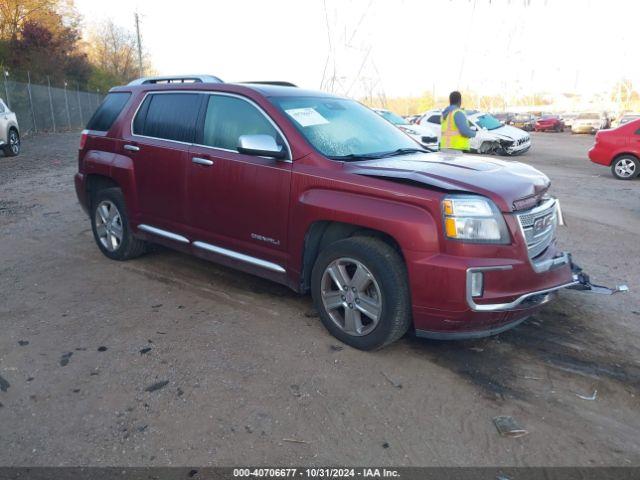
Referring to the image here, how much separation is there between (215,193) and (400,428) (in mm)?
2472

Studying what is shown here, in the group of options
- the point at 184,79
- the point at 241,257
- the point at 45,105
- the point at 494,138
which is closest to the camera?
the point at 241,257

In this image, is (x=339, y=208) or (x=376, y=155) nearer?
(x=339, y=208)

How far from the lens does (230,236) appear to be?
14.8ft

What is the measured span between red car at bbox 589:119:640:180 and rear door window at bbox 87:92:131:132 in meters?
11.8

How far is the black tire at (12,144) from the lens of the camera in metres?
15.3

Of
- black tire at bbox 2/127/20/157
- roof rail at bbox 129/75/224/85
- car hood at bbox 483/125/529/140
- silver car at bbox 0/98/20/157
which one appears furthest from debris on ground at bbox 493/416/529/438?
car hood at bbox 483/125/529/140

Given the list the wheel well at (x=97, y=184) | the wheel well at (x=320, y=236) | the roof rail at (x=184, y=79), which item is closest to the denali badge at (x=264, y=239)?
the wheel well at (x=320, y=236)

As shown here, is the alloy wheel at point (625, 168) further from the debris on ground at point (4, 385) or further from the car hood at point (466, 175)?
the debris on ground at point (4, 385)

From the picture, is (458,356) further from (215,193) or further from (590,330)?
(215,193)

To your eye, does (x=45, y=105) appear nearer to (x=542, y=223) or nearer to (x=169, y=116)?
(x=169, y=116)

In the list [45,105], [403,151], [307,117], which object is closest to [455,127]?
[403,151]

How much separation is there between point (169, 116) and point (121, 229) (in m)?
1.36

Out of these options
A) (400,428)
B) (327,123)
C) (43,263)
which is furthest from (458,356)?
(43,263)

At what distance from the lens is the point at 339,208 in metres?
3.75
